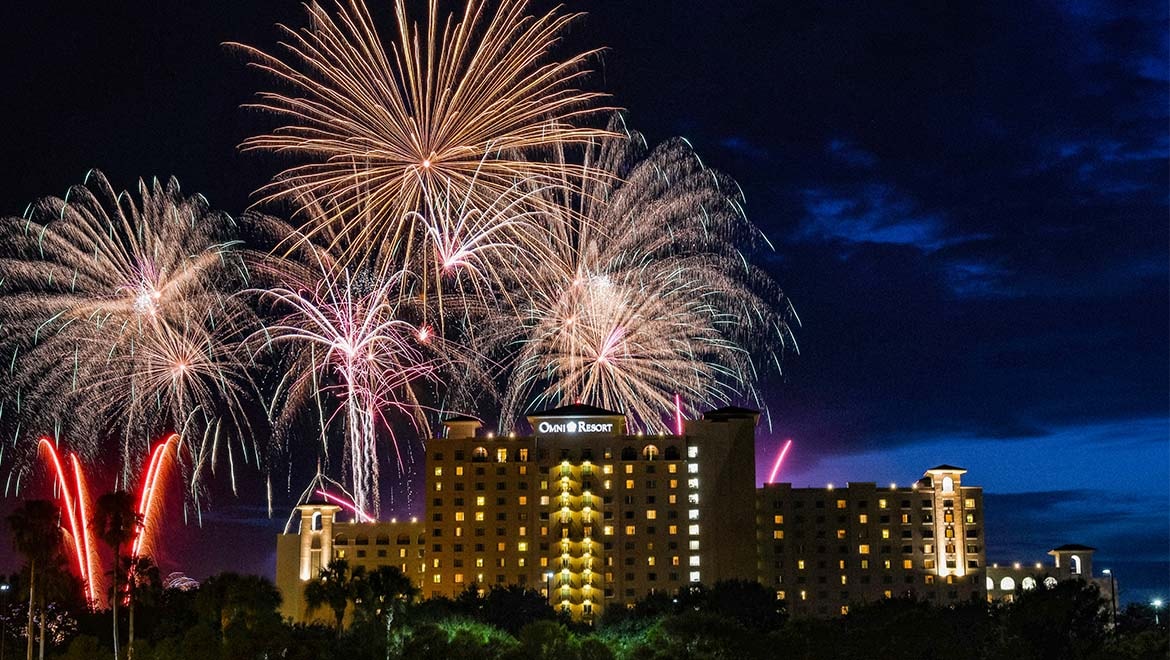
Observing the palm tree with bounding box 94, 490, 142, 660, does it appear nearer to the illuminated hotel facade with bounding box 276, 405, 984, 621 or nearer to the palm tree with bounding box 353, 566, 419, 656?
the palm tree with bounding box 353, 566, 419, 656

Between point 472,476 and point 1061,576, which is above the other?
point 472,476

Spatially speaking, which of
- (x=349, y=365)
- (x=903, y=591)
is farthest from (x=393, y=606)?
(x=903, y=591)

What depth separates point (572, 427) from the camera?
15862 cm

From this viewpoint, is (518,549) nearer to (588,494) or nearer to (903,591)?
(588,494)

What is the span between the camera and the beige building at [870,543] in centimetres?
16525

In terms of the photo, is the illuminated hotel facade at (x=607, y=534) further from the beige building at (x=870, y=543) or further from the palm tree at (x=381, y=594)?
the palm tree at (x=381, y=594)

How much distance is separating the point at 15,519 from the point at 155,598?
99.5 ft

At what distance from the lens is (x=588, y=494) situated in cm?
15638

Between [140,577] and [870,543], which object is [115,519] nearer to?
[140,577]

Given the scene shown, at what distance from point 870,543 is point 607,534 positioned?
33.8 m

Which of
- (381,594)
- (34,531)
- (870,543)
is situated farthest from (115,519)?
(870,543)

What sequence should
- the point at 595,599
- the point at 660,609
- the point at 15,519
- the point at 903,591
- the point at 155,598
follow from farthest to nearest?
the point at 903,591 < the point at 595,599 < the point at 660,609 < the point at 155,598 < the point at 15,519

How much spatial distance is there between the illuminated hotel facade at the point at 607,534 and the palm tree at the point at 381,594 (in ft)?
165

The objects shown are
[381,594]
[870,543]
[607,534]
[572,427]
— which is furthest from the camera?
[870,543]
